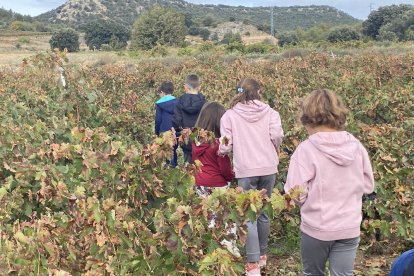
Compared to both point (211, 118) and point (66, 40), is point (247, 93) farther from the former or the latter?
point (66, 40)

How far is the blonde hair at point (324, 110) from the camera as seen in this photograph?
2717 millimetres

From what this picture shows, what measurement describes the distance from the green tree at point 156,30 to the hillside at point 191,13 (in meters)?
49.8

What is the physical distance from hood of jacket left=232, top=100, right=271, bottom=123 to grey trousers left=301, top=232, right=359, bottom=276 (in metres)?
1.12

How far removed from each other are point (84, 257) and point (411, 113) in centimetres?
464

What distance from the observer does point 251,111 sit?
379cm

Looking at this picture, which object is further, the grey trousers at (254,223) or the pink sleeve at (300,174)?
the grey trousers at (254,223)

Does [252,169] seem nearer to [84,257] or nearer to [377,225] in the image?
[377,225]

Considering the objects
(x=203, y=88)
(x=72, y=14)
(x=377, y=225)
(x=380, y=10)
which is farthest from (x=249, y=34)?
(x=377, y=225)

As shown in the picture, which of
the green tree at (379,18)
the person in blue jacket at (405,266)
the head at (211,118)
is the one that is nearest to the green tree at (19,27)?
the green tree at (379,18)

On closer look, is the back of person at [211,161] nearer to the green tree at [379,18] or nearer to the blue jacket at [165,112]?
the blue jacket at [165,112]

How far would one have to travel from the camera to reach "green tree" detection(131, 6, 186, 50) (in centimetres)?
5009

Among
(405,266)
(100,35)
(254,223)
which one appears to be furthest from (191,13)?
(405,266)

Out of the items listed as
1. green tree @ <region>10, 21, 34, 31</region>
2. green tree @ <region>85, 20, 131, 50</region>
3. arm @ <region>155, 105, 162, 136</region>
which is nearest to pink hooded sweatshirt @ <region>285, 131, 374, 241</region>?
arm @ <region>155, 105, 162, 136</region>

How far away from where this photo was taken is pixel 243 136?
12.4 ft
